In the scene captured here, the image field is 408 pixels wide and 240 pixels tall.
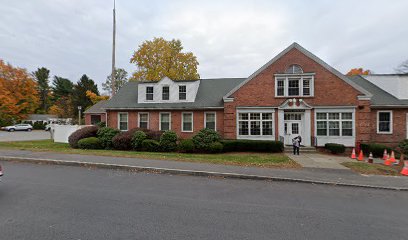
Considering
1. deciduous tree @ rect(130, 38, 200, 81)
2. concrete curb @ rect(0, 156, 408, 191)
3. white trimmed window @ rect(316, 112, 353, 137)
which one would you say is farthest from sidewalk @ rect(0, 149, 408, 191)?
deciduous tree @ rect(130, 38, 200, 81)

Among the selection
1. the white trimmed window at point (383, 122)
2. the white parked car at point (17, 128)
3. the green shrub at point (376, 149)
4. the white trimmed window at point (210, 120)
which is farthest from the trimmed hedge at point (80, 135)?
the white parked car at point (17, 128)

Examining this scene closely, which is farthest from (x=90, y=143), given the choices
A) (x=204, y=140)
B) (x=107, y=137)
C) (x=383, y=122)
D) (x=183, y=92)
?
(x=383, y=122)

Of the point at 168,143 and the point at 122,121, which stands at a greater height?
the point at 122,121

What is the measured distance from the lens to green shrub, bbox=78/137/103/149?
14984 millimetres

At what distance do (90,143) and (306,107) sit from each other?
16850 millimetres

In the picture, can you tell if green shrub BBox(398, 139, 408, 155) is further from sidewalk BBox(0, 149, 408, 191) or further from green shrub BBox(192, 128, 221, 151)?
green shrub BBox(192, 128, 221, 151)

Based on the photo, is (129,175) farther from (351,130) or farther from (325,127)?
(351,130)

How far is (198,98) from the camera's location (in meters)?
18.9

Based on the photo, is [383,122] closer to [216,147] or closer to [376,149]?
[376,149]

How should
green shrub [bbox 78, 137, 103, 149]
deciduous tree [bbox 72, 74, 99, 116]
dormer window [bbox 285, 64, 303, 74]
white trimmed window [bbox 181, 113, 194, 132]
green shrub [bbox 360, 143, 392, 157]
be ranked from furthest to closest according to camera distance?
deciduous tree [bbox 72, 74, 99, 116]
white trimmed window [bbox 181, 113, 194, 132]
dormer window [bbox 285, 64, 303, 74]
green shrub [bbox 78, 137, 103, 149]
green shrub [bbox 360, 143, 392, 157]

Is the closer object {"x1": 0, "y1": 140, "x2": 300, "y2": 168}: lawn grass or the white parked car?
{"x1": 0, "y1": 140, "x2": 300, "y2": 168}: lawn grass

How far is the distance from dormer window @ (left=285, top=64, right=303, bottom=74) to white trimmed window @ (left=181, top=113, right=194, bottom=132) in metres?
8.96

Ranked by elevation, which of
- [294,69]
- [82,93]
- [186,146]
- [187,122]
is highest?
[82,93]

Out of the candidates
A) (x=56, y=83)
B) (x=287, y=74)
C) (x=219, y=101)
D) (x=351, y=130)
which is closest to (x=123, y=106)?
(x=219, y=101)
